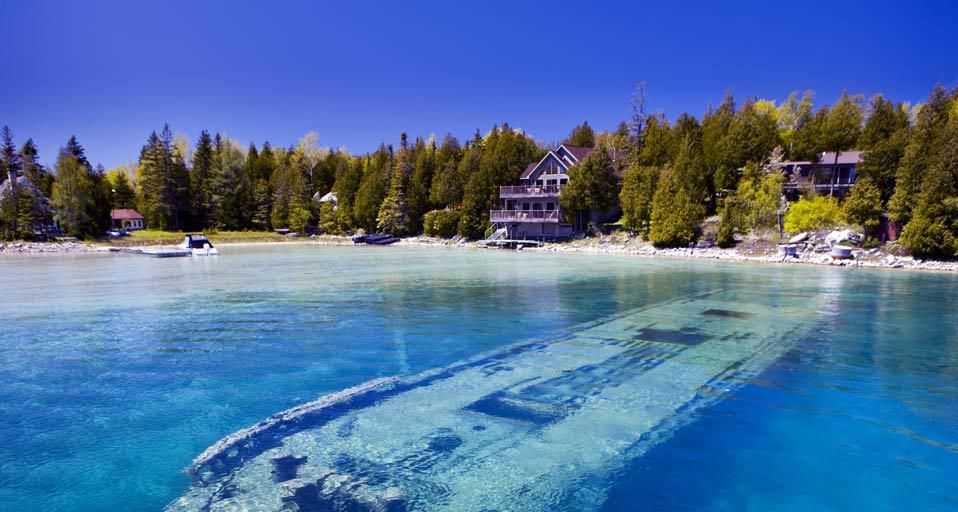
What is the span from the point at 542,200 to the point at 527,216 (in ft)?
10.2

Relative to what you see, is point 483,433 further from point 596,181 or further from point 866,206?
point 596,181

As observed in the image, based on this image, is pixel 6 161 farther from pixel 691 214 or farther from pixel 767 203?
pixel 767 203

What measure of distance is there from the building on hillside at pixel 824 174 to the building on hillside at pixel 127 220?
7162 cm

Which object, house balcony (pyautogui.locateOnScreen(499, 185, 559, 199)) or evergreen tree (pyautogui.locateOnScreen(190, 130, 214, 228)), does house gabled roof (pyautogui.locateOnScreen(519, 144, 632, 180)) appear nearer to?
house balcony (pyautogui.locateOnScreen(499, 185, 559, 199))

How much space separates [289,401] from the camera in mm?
8805

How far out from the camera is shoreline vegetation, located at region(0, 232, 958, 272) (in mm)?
31266

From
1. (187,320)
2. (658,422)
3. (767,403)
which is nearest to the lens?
(658,422)

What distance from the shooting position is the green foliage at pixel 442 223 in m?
59.0

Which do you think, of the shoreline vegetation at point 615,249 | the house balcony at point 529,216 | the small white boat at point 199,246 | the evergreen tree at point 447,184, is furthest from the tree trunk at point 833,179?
the small white boat at point 199,246

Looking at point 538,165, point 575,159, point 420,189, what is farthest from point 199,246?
point 575,159

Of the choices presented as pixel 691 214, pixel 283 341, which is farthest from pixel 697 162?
pixel 283 341

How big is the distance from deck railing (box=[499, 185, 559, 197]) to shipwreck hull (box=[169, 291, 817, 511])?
41.8 meters

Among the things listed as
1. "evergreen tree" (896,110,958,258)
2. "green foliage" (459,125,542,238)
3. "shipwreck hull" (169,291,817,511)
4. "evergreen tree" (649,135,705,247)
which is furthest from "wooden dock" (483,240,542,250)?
"shipwreck hull" (169,291,817,511)

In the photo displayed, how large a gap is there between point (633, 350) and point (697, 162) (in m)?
37.4
